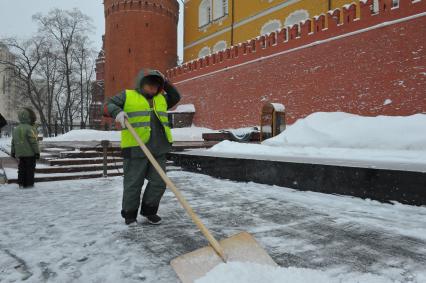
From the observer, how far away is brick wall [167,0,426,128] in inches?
382

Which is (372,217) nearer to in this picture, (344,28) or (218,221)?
(218,221)

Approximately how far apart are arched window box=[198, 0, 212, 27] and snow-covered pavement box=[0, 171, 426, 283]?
21.3 m

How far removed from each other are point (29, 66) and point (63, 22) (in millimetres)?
4488

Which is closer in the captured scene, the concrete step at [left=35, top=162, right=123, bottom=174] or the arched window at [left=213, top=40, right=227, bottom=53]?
the concrete step at [left=35, top=162, right=123, bottom=174]

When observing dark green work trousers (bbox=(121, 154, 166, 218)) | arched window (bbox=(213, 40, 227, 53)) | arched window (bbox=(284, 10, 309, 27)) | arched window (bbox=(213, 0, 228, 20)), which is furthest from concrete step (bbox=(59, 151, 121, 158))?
arched window (bbox=(213, 0, 228, 20))

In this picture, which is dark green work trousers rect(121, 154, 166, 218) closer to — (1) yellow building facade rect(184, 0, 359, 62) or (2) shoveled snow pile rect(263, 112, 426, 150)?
(2) shoveled snow pile rect(263, 112, 426, 150)

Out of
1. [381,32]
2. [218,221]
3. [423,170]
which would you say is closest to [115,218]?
[218,221]

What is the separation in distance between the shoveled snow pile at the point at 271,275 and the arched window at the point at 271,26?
1721 centimetres

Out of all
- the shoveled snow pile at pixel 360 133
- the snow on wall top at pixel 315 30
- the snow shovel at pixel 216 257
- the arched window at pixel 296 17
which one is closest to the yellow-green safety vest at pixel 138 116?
the snow shovel at pixel 216 257

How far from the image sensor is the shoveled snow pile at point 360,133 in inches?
213

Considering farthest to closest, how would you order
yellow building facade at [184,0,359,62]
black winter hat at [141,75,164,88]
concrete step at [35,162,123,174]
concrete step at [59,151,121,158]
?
yellow building facade at [184,0,359,62] < concrete step at [59,151,121,158] < concrete step at [35,162,123,174] < black winter hat at [141,75,164,88]

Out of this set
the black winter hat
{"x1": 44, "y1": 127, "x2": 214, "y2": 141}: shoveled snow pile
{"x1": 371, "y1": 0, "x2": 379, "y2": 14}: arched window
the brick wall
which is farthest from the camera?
{"x1": 44, "y1": 127, "x2": 214, "y2": 141}: shoveled snow pile

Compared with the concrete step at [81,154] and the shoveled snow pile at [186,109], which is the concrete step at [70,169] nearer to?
the concrete step at [81,154]

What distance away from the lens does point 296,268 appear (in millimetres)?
1967
